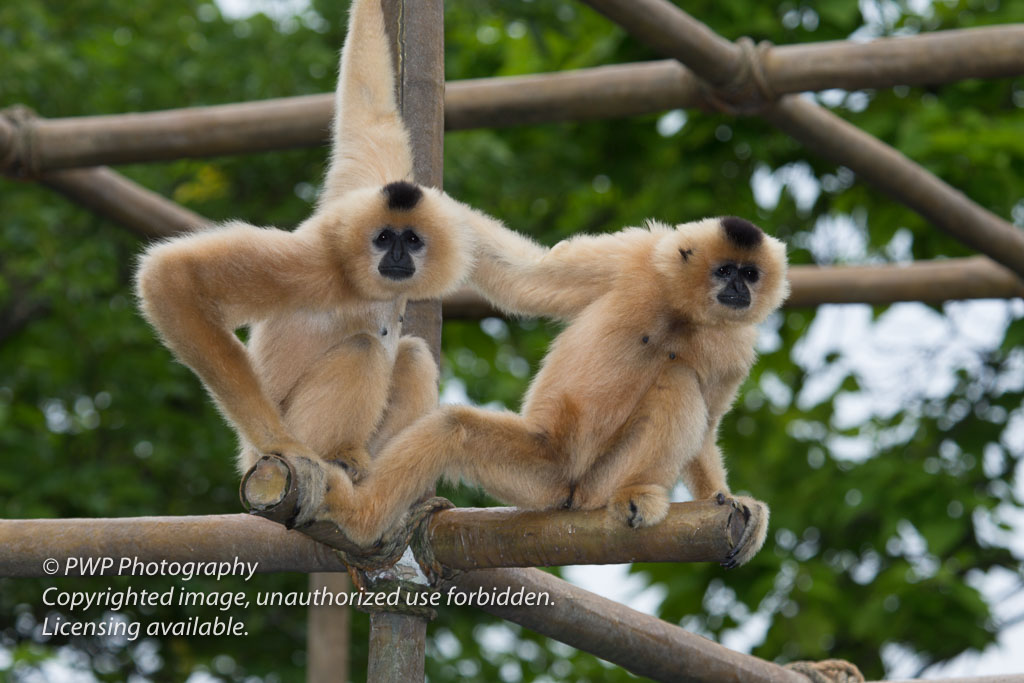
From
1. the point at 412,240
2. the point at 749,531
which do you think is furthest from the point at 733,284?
the point at 412,240

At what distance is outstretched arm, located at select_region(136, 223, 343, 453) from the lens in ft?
11.6

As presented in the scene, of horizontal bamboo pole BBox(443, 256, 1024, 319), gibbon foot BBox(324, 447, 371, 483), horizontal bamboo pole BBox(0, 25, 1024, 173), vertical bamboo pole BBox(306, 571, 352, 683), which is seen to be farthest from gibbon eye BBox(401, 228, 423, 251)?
vertical bamboo pole BBox(306, 571, 352, 683)

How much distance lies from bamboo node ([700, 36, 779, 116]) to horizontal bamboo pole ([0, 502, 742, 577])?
8.50 ft

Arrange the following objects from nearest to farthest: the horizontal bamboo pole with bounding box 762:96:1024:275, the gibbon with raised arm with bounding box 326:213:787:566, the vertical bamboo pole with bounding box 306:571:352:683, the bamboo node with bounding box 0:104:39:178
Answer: the gibbon with raised arm with bounding box 326:213:787:566 → the horizontal bamboo pole with bounding box 762:96:1024:275 → the bamboo node with bounding box 0:104:39:178 → the vertical bamboo pole with bounding box 306:571:352:683

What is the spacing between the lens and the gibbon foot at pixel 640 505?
3.49 meters

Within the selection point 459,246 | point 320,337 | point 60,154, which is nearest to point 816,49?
point 459,246

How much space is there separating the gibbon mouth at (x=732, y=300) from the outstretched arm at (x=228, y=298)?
1.32 meters

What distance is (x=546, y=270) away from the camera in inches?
165

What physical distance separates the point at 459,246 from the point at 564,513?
1027mm

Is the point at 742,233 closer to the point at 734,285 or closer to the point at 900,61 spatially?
the point at 734,285

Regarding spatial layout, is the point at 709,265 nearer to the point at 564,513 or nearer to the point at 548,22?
the point at 564,513

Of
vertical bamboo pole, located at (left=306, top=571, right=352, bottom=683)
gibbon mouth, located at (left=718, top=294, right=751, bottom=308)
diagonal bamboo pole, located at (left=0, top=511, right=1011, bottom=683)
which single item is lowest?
vertical bamboo pole, located at (left=306, top=571, right=352, bottom=683)

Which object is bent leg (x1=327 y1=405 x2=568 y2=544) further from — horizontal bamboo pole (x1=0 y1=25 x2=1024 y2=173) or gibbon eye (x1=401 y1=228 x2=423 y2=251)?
horizontal bamboo pole (x1=0 y1=25 x2=1024 y2=173)

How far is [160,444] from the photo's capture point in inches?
300
